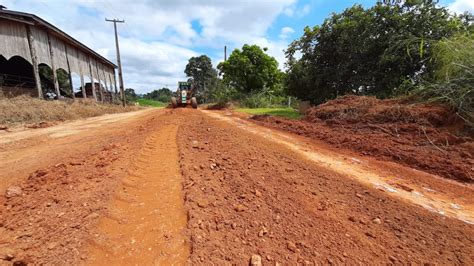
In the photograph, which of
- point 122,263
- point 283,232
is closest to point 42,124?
point 122,263

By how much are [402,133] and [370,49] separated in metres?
6.12

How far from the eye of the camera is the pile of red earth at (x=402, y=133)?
4.11 metres

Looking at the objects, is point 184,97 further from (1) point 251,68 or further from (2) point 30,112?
(2) point 30,112

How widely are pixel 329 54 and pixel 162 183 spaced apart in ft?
37.2

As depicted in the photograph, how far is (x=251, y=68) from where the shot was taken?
70.5 ft

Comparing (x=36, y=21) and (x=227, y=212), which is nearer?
(x=227, y=212)

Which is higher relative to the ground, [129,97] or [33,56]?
[33,56]

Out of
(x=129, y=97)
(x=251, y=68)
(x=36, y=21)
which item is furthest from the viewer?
(x=129, y=97)

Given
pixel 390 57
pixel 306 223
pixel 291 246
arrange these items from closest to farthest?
pixel 291 246 → pixel 306 223 → pixel 390 57

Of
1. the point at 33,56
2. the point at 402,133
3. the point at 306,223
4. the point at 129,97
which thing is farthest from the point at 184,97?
the point at 129,97

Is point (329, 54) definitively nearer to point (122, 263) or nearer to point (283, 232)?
point (283, 232)

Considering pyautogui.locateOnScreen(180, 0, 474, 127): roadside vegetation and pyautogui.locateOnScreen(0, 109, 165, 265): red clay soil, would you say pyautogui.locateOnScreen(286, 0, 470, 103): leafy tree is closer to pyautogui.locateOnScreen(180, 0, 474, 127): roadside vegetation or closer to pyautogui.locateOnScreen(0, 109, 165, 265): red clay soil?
pyautogui.locateOnScreen(180, 0, 474, 127): roadside vegetation

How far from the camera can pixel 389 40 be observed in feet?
31.1

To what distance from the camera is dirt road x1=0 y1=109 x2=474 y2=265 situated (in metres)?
1.86
